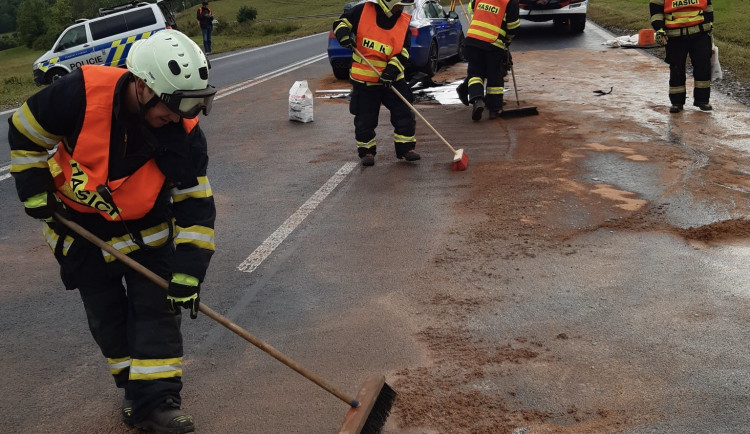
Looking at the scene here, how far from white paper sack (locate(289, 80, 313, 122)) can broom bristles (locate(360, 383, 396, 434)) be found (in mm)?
7677

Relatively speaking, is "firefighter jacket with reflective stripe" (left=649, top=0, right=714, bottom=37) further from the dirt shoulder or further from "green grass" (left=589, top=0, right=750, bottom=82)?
"green grass" (left=589, top=0, right=750, bottom=82)

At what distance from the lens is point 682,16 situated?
10016 millimetres

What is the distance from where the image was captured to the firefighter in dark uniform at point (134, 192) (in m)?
3.17

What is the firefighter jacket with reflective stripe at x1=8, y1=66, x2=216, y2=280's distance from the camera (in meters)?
3.18

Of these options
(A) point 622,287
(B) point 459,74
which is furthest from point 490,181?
(B) point 459,74

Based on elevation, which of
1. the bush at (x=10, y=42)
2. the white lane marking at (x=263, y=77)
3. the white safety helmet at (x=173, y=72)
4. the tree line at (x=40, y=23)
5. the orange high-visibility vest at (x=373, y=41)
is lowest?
Result: the bush at (x=10, y=42)

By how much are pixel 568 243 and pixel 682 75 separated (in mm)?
5553

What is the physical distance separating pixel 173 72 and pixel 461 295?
2519mm

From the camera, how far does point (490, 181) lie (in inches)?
296

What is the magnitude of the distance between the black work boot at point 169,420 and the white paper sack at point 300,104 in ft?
25.5

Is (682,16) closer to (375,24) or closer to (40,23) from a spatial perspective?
(375,24)

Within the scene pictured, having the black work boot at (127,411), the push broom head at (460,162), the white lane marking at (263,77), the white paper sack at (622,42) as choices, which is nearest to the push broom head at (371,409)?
the black work boot at (127,411)

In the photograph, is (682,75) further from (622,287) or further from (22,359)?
(22,359)

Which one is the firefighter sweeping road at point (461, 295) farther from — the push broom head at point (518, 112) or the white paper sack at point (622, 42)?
the white paper sack at point (622, 42)
